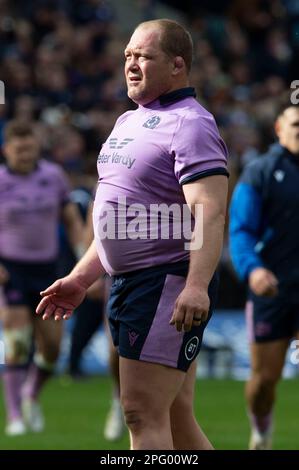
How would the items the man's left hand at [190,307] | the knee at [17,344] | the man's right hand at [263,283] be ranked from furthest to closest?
the knee at [17,344], the man's right hand at [263,283], the man's left hand at [190,307]

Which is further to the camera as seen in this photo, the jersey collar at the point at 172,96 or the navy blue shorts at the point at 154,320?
the jersey collar at the point at 172,96

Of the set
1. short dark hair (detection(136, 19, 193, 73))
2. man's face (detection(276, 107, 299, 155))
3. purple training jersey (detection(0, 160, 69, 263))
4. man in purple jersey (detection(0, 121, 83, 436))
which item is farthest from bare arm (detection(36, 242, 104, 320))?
purple training jersey (detection(0, 160, 69, 263))

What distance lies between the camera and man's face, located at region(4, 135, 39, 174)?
11125mm

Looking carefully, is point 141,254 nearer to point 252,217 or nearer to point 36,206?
point 252,217

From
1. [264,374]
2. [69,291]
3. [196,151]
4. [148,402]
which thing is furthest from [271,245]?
[148,402]

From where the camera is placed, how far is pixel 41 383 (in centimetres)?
1128

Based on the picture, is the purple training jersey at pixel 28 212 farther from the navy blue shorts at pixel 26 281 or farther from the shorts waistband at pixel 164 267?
the shorts waistband at pixel 164 267

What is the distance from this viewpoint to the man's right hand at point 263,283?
751 cm

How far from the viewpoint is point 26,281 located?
11289 mm

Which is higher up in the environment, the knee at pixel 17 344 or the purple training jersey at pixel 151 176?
the purple training jersey at pixel 151 176

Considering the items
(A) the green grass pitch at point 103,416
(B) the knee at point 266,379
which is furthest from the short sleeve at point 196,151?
(A) the green grass pitch at point 103,416

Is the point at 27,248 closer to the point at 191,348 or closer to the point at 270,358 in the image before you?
the point at 270,358

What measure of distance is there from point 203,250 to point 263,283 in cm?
215
